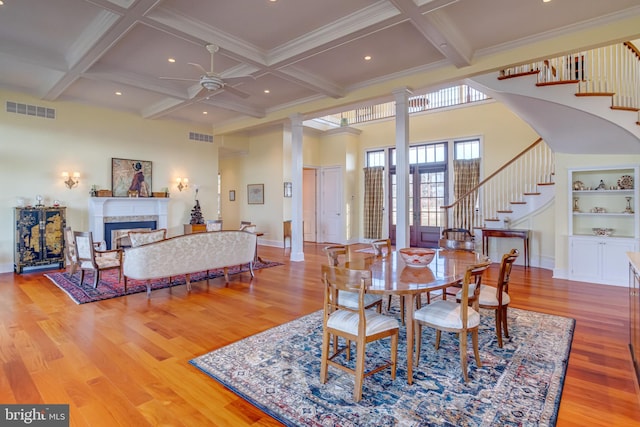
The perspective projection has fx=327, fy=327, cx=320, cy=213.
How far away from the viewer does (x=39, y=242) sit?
236 inches

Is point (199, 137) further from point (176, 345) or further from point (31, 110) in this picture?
point (176, 345)

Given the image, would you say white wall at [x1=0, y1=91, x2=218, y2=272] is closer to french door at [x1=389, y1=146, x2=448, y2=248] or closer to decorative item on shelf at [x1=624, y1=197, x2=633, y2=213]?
french door at [x1=389, y1=146, x2=448, y2=248]

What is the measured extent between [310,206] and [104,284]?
649 centimetres

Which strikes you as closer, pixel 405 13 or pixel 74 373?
pixel 74 373

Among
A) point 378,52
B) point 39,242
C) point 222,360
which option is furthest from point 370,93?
point 39,242

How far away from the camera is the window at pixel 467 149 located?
820 cm

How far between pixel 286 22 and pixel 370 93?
231 cm

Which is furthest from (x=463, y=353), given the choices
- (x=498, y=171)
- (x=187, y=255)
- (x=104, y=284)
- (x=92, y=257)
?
(x=498, y=171)

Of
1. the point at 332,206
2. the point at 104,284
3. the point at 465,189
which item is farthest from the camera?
the point at 332,206

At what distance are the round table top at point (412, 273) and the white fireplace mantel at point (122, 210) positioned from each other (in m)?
6.14

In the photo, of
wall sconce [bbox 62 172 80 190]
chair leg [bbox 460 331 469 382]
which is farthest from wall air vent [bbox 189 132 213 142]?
chair leg [bbox 460 331 469 382]

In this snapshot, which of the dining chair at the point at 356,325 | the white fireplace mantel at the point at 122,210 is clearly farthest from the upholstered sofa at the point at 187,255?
the white fireplace mantel at the point at 122,210

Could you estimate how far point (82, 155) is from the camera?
6996 millimetres

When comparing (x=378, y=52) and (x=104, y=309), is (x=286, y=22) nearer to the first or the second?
(x=378, y=52)
